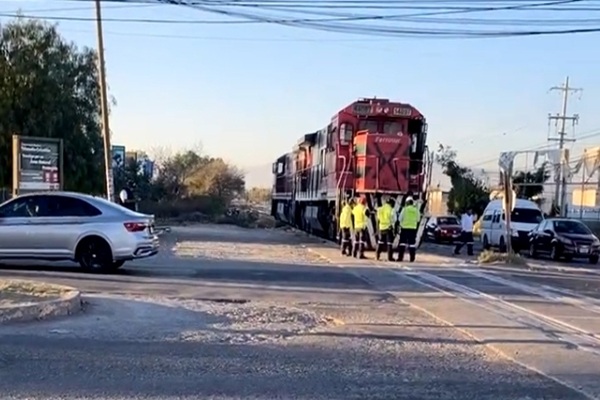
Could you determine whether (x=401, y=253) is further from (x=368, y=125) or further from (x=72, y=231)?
(x=72, y=231)

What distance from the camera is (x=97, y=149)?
41062mm

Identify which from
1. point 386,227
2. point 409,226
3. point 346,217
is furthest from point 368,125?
point 409,226

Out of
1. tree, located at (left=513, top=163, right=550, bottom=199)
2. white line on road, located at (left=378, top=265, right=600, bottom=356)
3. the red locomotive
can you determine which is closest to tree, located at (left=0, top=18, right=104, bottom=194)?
the red locomotive

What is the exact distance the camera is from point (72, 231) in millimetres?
18266

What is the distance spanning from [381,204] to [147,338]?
16.9 meters

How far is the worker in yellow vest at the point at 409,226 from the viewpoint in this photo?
80.3 feet

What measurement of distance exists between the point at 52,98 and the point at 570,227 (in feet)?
71.7

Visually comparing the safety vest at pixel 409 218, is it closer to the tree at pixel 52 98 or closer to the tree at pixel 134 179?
the tree at pixel 52 98

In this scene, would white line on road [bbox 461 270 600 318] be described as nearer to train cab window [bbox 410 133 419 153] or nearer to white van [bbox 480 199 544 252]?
train cab window [bbox 410 133 419 153]

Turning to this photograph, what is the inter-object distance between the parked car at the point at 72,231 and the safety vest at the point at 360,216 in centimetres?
869

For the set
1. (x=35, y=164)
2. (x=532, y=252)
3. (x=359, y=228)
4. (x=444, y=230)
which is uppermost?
(x=35, y=164)

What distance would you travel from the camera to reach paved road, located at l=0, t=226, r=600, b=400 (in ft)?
26.9

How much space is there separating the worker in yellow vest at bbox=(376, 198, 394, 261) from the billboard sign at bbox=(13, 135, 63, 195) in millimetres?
8944

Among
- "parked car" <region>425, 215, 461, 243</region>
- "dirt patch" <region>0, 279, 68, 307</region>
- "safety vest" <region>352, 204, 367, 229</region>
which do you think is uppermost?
"safety vest" <region>352, 204, 367, 229</region>
